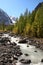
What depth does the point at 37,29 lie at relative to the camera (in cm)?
8944

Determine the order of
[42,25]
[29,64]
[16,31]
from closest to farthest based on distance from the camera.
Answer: [29,64] → [42,25] → [16,31]

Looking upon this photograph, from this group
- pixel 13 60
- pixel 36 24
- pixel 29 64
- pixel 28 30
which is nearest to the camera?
pixel 29 64

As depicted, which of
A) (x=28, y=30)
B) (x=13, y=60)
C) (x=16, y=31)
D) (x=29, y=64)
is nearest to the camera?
(x=29, y=64)

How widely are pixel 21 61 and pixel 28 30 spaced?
6762 centimetres

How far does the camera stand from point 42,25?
280ft

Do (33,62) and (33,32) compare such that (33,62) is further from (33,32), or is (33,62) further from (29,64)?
(33,32)

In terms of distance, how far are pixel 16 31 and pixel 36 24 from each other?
165 ft

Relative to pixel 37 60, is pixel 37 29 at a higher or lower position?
higher

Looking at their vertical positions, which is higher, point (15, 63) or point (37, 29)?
point (37, 29)

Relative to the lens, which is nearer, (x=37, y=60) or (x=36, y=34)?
(x=37, y=60)

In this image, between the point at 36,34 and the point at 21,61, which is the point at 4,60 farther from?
the point at 36,34

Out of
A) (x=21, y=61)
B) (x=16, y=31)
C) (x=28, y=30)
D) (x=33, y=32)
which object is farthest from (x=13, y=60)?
(x=16, y=31)

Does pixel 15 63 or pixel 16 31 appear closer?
pixel 15 63

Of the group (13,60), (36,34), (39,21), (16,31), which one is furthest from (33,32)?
(13,60)
